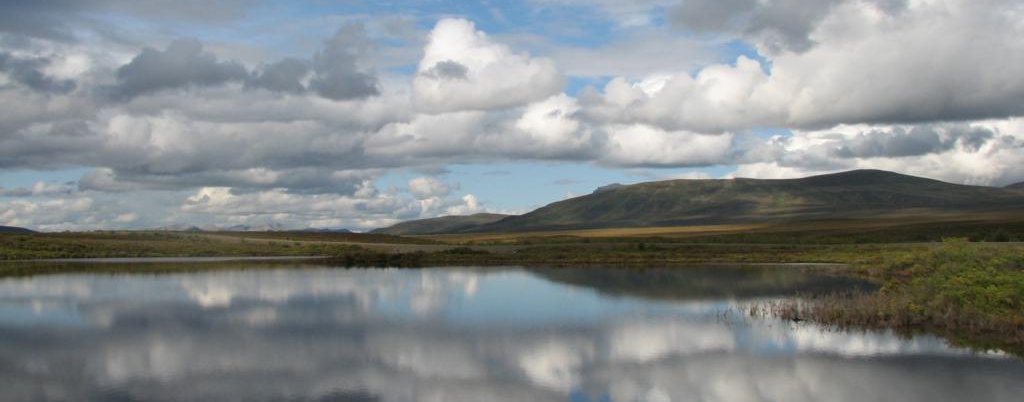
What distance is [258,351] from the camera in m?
27.4

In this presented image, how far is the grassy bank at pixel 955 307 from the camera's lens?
29047 millimetres

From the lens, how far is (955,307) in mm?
31047

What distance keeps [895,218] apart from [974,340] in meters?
180

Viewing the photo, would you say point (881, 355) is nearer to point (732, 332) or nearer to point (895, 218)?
point (732, 332)

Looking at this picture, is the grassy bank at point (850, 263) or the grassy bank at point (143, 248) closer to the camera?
the grassy bank at point (850, 263)

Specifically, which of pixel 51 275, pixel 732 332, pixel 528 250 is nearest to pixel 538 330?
pixel 732 332

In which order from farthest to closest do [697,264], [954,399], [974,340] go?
[697,264] < [974,340] < [954,399]

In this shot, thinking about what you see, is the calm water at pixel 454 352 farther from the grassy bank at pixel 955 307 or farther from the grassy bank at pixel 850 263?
the grassy bank at pixel 850 263

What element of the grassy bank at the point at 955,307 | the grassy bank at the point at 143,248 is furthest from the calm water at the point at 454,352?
the grassy bank at the point at 143,248

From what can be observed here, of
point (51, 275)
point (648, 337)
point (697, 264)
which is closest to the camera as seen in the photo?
point (648, 337)

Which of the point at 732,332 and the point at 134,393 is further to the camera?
the point at 732,332

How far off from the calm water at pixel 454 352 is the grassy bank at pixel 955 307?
5.18 ft

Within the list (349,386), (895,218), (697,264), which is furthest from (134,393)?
(895,218)

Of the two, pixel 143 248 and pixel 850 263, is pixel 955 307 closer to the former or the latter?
pixel 850 263
